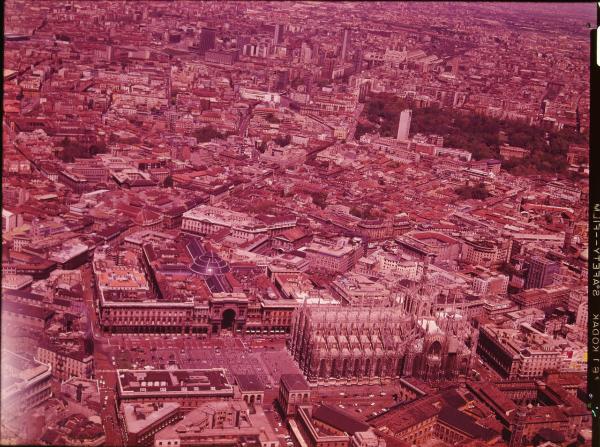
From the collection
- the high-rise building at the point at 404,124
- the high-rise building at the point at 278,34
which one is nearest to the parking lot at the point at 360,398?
the high-rise building at the point at 404,124

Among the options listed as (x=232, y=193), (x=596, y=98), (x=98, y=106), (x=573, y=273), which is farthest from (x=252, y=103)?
(x=596, y=98)

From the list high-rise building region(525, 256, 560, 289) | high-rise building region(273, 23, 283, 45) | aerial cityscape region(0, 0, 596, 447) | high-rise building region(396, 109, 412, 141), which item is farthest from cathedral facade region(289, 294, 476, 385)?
high-rise building region(273, 23, 283, 45)

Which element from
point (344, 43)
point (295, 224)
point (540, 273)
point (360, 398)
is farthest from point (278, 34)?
point (360, 398)

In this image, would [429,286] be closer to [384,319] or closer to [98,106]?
[384,319]

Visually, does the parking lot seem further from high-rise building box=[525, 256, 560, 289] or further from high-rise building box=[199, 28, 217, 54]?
high-rise building box=[199, 28, 217, 54]

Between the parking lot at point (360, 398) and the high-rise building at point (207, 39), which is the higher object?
the high-rise building at point (207, 39)

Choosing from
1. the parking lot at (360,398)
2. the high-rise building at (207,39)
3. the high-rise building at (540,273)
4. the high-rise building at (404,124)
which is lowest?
the parking lot at (360,398)

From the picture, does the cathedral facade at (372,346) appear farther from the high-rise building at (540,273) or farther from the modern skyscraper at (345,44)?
the modern skyscraper at (345,44)

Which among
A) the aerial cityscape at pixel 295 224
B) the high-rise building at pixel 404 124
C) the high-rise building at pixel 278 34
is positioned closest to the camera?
the aerial cityscape at pixel 295 224
